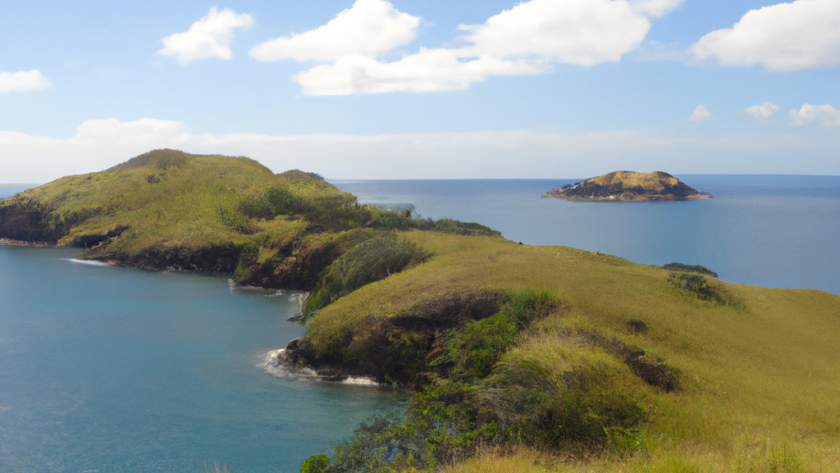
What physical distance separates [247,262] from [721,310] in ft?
114

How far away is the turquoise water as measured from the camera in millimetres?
16703

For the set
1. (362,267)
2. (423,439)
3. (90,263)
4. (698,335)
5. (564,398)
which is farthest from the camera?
(90,263)

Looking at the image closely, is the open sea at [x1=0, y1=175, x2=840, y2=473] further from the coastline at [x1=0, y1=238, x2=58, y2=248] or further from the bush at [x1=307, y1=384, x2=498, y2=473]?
the coastline at [x1=0, y1=238, x2=58, y2=248]

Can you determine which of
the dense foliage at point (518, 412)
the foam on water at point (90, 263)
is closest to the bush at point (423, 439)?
the dense foliage at point (518, 412)

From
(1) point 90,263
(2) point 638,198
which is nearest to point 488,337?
(1) point 90,263

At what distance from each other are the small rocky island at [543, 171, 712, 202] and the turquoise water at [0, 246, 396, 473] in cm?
12818

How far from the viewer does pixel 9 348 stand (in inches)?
1051

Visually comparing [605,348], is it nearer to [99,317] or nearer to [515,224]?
[99,317]

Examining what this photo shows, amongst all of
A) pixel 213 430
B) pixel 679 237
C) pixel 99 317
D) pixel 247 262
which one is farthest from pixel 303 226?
pixel 679 237

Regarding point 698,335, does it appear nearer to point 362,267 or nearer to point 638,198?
point 362,267

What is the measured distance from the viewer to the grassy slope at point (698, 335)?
1248cm

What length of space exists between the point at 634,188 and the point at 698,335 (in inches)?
5370

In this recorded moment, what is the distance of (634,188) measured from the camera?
480 ft

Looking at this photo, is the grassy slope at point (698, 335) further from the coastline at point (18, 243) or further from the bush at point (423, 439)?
the coastline at point (18, 243)
